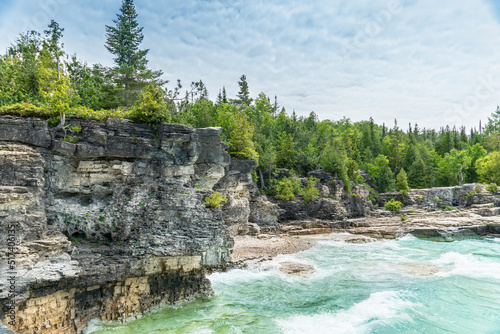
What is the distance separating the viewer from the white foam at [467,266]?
21562 mm

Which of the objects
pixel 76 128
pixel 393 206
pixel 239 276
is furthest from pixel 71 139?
pixel 393 206

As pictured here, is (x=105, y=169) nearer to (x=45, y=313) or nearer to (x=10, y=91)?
(x=45, y=313)

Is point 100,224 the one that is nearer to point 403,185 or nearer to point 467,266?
point 467,266

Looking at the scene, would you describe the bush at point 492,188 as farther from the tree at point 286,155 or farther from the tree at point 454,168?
the tree at point 286,155

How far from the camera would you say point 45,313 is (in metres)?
11.0

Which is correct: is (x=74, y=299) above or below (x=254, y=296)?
above

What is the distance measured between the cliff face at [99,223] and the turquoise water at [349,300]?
1.50 meters

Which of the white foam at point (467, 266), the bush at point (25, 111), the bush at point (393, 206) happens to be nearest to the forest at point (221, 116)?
the bush at point (25, 111)

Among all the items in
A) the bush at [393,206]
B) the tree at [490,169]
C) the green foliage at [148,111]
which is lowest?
the bush at [393,206]

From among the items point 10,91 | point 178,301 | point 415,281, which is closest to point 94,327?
point 178,301

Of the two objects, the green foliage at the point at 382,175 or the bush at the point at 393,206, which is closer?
the bush at the point at 393,206

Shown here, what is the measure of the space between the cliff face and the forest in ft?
4.73

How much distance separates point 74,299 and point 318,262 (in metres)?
18.6

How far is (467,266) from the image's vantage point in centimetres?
2348
